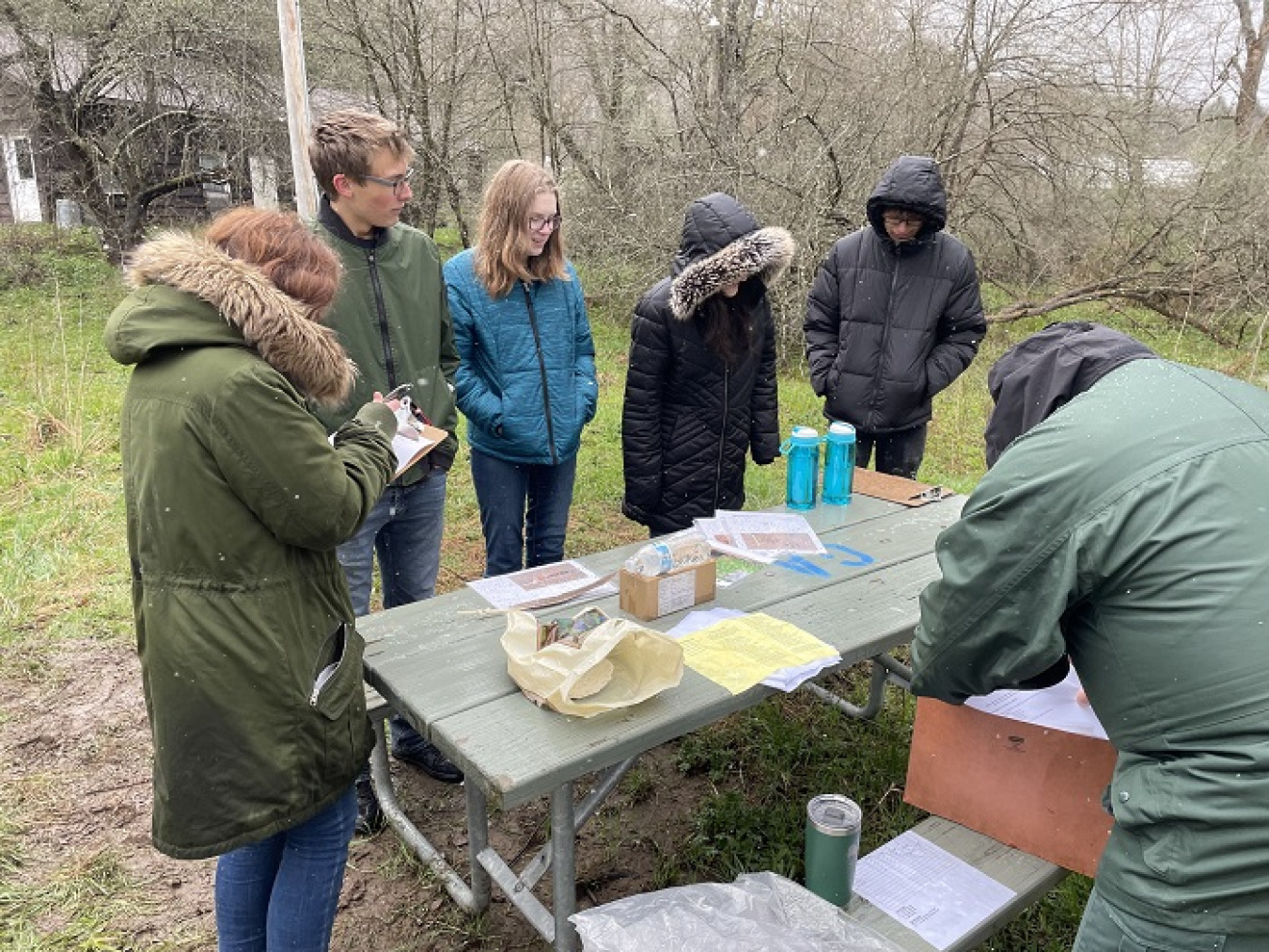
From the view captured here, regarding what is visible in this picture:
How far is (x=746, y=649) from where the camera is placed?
6.36 ft

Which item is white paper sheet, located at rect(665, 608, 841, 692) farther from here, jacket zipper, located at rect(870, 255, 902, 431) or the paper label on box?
jacket zipper, located at rect(870, 255, 902, 431)

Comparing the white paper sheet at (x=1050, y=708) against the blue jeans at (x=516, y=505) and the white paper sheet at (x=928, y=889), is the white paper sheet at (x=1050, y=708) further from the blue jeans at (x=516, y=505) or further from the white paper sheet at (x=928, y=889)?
the blue jeans at (x=516, y=505)

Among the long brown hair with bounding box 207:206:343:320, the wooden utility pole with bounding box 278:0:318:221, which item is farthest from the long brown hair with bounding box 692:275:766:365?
the wooden utility pole with bounding box 278:0:318:221

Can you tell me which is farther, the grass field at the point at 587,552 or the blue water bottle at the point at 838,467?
the blue water bottle at the point at 838,467

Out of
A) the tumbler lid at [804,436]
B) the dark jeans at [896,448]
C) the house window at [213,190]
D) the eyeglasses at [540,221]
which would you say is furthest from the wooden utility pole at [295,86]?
the house window at [213,190]

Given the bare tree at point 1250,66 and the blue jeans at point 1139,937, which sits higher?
the bare tree at point 1250,66

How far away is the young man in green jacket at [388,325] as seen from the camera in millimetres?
2270

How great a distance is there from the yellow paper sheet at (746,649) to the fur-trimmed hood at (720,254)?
1182 mm

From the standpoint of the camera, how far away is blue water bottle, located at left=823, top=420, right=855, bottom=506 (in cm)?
289

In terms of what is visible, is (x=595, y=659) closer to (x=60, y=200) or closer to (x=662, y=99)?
(x=662, y=99)

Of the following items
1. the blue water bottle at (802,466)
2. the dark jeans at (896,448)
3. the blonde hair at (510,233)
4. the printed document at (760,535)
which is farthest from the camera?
the dark jeans at (896,448)

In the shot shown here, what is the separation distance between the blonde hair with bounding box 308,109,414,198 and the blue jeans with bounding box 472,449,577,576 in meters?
1.03

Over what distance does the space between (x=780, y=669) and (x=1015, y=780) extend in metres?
0.56

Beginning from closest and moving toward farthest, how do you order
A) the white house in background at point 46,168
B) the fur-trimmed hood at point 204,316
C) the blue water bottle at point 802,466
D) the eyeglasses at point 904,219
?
the fur-trimmed hood at point 204,316 → the blue water bottle at point 802,466 → the eyeglasses at point 904,219 → the white house in background at point 46,168
